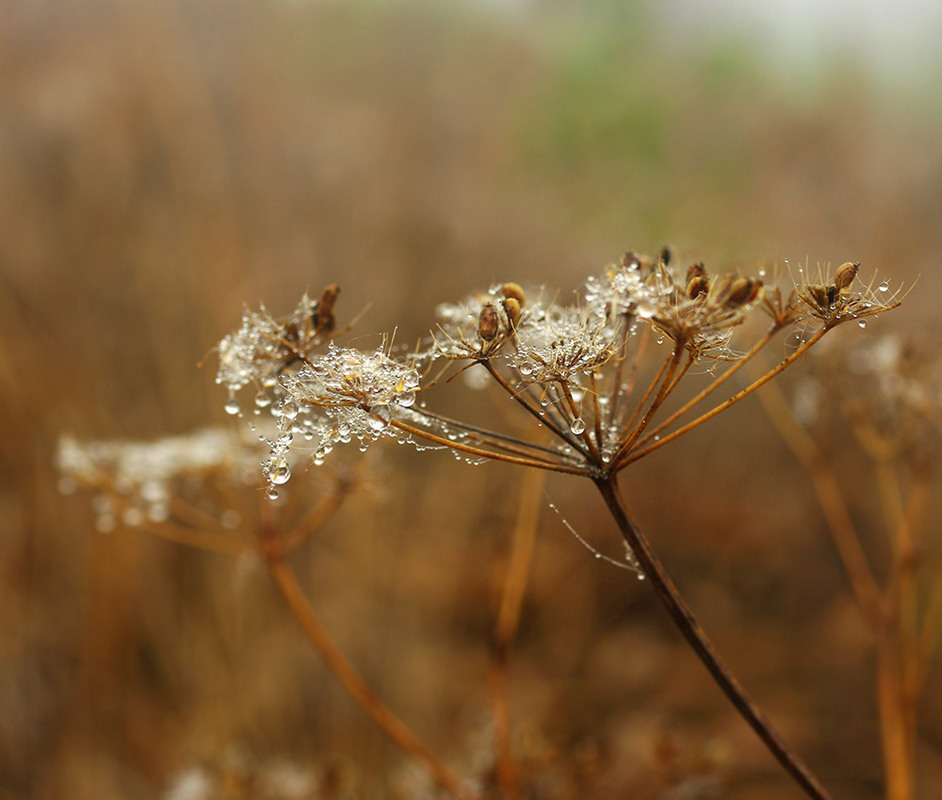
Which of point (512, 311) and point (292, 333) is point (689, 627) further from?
point (292, 333)

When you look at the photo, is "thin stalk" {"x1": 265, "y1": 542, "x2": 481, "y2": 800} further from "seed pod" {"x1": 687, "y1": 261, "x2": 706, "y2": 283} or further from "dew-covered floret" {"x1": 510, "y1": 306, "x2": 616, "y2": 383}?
"seed pod" {"x1": 687, "y1": 261, "x2": 706, "y2": 283}

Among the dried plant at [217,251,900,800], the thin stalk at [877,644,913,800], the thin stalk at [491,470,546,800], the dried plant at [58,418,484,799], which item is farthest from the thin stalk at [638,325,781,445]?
the thin stalk at [877,644,913,800]

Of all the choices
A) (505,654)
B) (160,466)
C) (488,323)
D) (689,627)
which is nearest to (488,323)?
(488,323)

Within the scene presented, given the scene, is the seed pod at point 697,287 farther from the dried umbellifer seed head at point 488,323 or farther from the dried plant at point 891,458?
the dried plant at point 891,458

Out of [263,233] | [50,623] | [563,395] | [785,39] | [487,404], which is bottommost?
[563,395]

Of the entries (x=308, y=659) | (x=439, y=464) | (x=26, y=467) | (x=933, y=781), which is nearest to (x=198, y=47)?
(x=26, y=467)

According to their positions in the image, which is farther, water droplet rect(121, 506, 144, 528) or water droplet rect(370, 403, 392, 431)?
water droplet rect(121, 506, 144, 528)

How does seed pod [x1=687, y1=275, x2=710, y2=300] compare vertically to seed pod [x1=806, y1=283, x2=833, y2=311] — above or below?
above

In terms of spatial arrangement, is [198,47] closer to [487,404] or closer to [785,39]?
[487,404]
